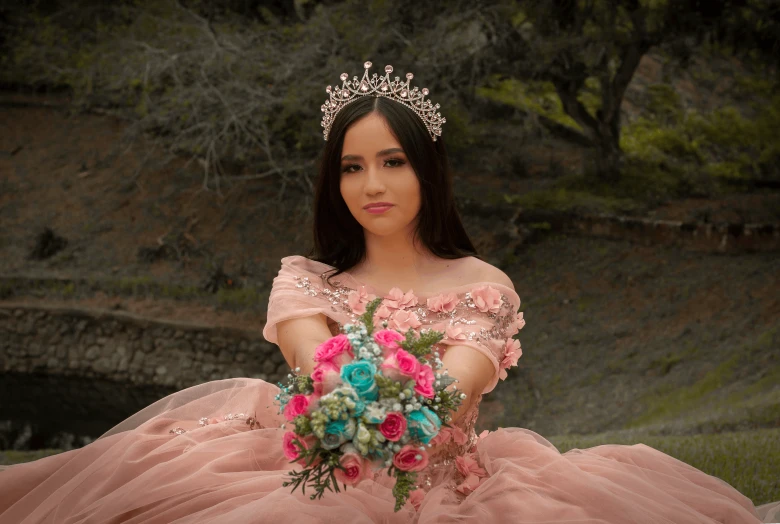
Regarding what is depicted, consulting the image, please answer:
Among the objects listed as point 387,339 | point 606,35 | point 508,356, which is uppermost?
point 606,35

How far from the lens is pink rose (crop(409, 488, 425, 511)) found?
2.70 metres

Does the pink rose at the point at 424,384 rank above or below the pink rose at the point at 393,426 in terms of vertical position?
above

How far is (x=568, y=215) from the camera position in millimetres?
11133

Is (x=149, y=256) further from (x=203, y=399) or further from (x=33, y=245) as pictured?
(x=203, y=399)

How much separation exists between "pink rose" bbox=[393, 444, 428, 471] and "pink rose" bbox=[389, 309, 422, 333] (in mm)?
783

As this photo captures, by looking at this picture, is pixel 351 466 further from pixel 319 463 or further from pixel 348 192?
pixel 348 192

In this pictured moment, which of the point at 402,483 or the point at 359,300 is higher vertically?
the point at 359,300

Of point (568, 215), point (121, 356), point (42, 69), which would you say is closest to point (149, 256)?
point (121, 356)

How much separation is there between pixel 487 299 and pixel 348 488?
83 centimetres

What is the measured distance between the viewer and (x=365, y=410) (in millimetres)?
2252

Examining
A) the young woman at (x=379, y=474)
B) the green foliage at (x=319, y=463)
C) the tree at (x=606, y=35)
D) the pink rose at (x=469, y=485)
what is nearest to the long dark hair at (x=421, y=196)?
the young woman at (x=379, y=474)

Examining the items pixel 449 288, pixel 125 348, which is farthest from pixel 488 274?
pixel 125 348

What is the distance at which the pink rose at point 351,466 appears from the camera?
2256 millimetres

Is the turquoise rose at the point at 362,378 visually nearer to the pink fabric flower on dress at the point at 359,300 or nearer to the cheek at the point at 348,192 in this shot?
the pink fabric flower on dress at the point at 359,300
